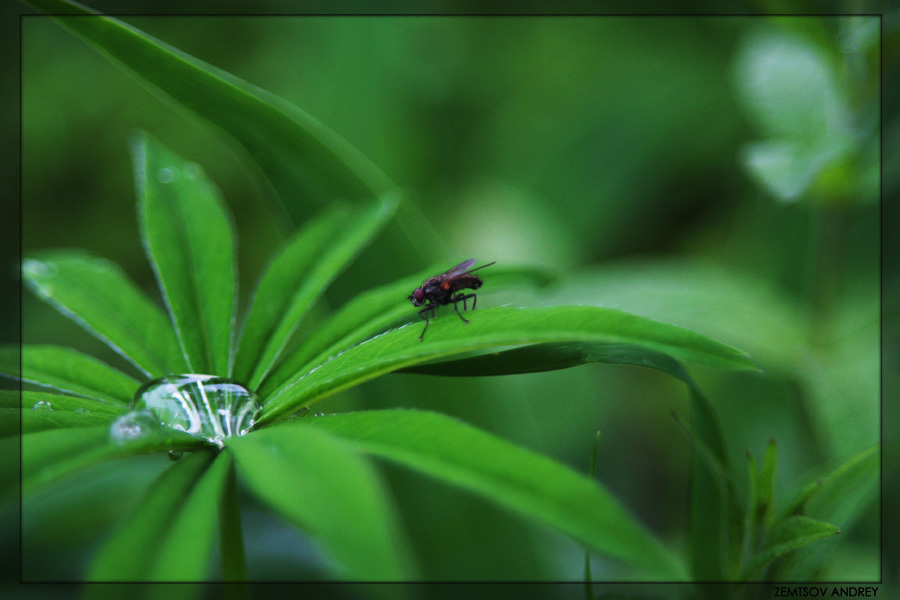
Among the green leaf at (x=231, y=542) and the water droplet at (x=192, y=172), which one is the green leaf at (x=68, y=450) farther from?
the water droplet at (x=192, y=172)

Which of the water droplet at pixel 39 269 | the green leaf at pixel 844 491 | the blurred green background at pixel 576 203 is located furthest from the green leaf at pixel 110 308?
the green leaf at pixel 844 491

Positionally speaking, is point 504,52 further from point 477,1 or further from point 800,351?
point 800,351

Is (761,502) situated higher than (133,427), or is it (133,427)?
(133,427)

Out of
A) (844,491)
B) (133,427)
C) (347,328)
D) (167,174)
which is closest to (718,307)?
(844,491)

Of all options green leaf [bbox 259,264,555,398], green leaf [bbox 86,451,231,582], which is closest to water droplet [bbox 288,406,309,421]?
green leaf [bbox 259,264,555,398]

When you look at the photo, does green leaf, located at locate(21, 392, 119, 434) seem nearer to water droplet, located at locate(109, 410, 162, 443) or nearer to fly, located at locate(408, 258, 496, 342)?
water droplet, located at locate(109, 410, 162, 443)

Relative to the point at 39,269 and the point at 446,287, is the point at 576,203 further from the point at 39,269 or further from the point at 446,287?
the point at 39,269

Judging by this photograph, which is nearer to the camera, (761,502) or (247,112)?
(761,502)
